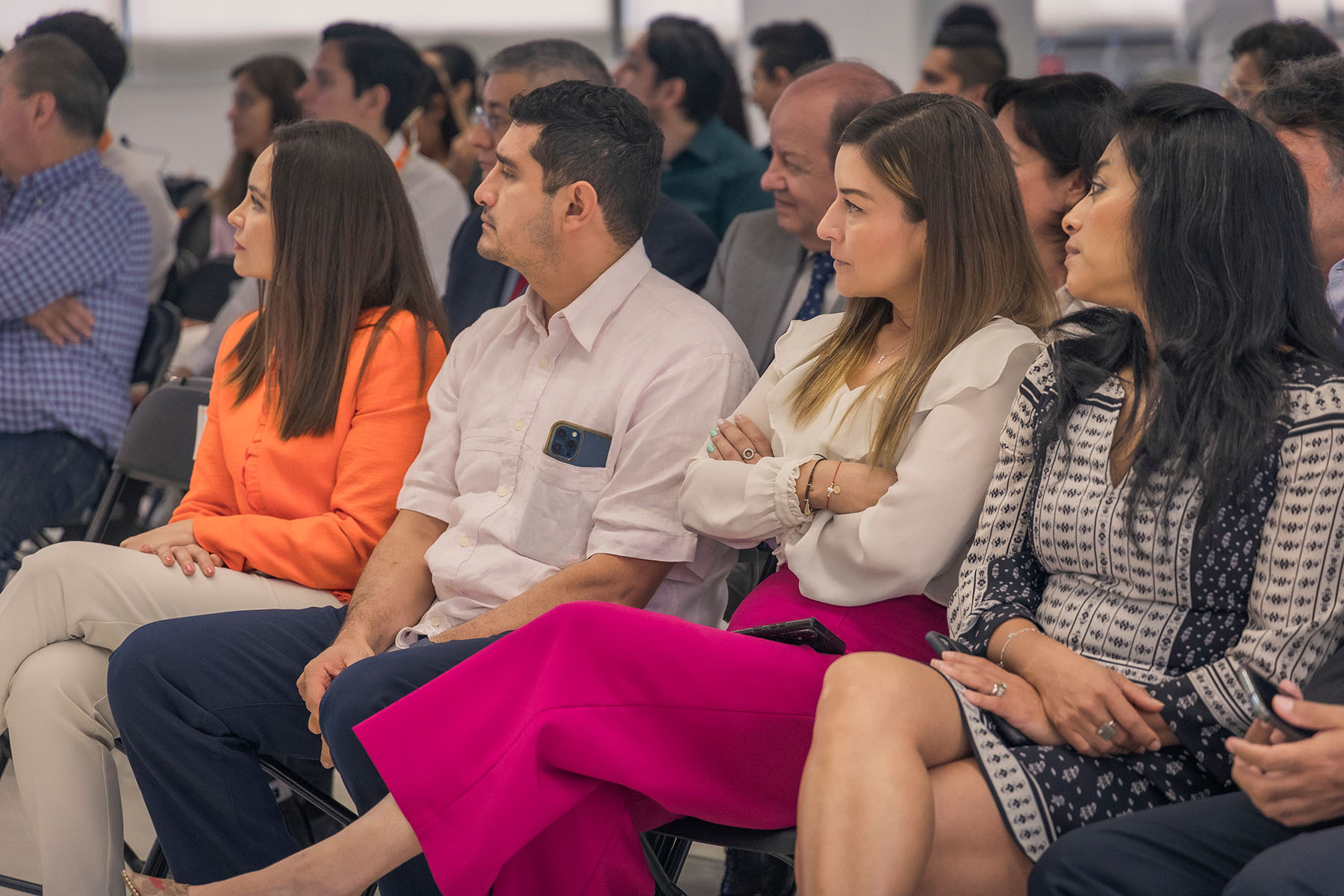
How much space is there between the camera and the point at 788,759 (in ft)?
5.56

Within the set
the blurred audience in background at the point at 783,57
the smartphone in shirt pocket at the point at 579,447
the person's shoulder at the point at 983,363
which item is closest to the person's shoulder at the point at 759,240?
the smartphone in shirt pocket at the point at 579,447

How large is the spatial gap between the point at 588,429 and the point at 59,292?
6.06 ft

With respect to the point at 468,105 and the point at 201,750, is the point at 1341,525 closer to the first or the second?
the point at 201,750

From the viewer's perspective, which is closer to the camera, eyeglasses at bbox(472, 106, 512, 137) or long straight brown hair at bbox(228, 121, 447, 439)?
long straight brown hair at bbox(228, 121, 447, 439)

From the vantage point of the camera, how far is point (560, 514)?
217 cm

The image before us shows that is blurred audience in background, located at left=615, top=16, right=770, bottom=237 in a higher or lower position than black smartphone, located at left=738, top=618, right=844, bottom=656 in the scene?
higher

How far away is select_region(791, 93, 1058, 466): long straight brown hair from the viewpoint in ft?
6.37

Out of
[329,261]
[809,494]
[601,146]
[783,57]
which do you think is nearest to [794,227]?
[601,146]

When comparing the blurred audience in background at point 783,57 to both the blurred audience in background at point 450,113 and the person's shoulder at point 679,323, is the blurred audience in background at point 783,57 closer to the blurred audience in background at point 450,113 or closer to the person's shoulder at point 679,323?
the blurred audience in background at point 450,113

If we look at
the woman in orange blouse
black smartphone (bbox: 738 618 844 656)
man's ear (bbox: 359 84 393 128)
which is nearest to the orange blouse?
the woman in orange blouse

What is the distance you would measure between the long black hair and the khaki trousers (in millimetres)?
1492

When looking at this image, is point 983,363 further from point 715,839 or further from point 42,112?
point 42,112

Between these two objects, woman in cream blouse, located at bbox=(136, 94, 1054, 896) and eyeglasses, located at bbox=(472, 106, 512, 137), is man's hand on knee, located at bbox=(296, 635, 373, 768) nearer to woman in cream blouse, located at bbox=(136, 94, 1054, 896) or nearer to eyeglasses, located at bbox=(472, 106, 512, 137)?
woman in cream blouse, located at bbox=(136, 94, 1054, 896)

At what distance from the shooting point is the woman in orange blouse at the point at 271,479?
217 cm
